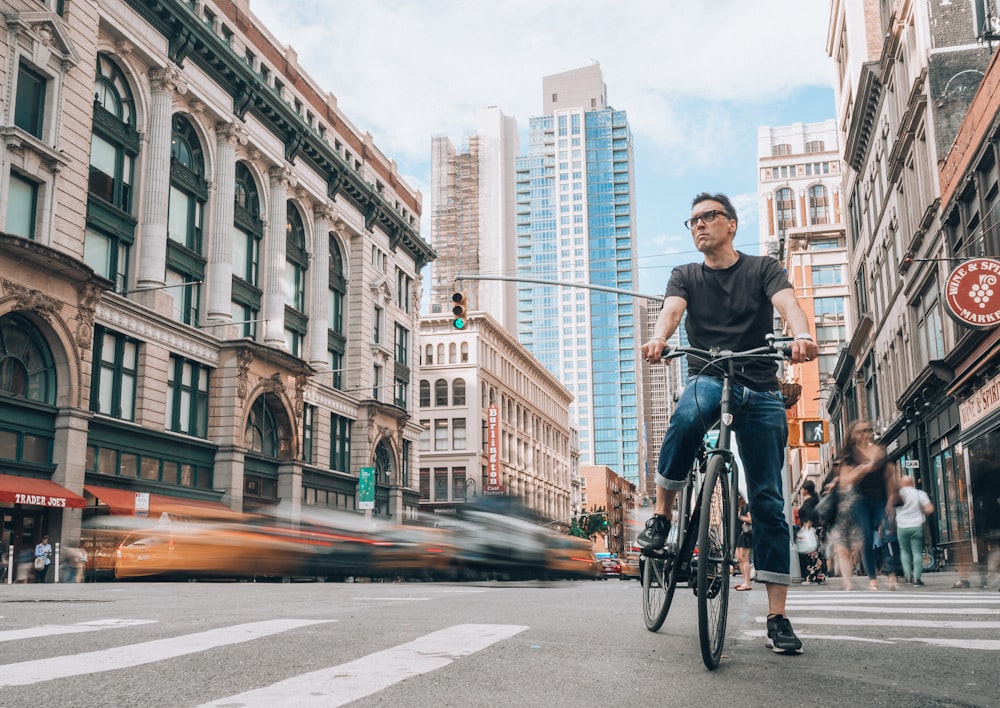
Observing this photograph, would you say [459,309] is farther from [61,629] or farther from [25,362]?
[61,629]

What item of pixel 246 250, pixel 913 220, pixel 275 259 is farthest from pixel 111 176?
pixel 913 220

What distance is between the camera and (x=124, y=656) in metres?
4.59

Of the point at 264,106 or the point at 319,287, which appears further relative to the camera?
the point at 319,287

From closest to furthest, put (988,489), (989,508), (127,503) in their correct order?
(989,508)
(988,489)
(127,503)

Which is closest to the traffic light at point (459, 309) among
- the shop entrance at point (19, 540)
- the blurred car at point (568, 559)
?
the blurred car at point (568, 559)

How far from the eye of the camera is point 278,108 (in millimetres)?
46250

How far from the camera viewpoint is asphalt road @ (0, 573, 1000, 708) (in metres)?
3.68

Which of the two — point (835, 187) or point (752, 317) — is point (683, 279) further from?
point (835, 187)

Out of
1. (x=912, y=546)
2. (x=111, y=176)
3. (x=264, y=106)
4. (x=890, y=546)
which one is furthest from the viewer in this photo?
(x=264, y=106)

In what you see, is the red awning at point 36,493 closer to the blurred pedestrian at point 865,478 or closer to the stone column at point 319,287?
the stone column at point 319,287

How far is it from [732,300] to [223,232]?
38655 mm

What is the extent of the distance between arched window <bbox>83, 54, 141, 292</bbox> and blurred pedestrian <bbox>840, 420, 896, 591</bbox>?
28.0 m

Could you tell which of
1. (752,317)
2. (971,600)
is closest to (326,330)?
(971,600)

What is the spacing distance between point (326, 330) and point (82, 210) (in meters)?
20.3
